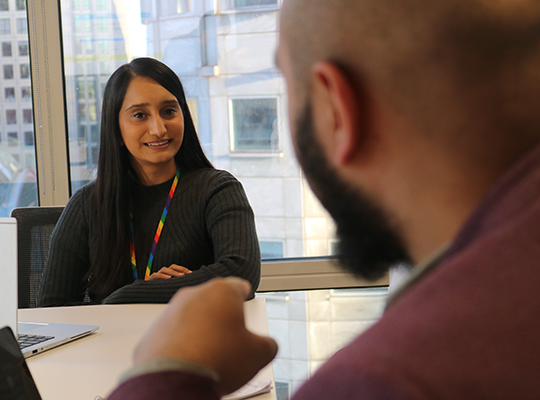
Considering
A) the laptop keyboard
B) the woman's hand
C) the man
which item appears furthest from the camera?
the woman's hand

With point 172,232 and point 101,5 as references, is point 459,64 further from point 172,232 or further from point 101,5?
point 101,5

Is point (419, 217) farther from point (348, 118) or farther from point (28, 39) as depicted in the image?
point (28, 39)

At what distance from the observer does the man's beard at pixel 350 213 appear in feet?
1.28

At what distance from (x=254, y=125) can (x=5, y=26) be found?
145 cm

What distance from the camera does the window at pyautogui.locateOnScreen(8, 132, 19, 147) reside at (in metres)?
2.89

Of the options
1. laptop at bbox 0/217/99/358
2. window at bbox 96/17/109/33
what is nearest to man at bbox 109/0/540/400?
laptop at bbox 0/217/99/358

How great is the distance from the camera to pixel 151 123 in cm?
203

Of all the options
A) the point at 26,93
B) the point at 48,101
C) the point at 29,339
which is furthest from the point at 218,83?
the point at 29,339

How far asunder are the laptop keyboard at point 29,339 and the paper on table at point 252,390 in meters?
0.58

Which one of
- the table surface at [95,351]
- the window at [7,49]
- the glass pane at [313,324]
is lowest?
the glass pane at [313,324]

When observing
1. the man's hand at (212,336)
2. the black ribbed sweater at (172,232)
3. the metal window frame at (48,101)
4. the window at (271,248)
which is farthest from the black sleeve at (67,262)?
the man's hand at (212,336)

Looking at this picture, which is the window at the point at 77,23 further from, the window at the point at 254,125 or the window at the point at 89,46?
the window at the point at 254,125

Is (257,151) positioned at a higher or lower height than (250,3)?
lower

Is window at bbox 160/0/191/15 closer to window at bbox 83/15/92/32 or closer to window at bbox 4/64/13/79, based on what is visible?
window at bbox 83/15/92/32
